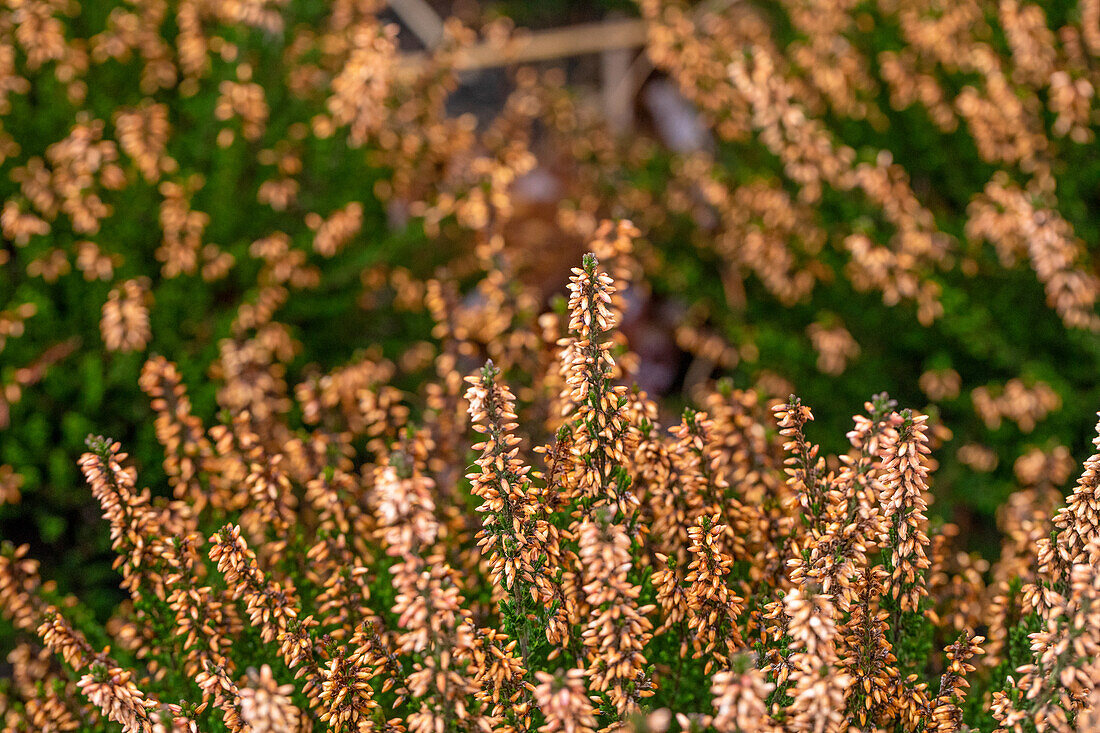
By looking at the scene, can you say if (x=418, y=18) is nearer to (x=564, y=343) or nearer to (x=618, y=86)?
(x=618, y=86)

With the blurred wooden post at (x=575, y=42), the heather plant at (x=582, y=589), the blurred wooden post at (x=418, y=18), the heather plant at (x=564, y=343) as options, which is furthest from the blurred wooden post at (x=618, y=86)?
the heather plant at (x=582, y=589)

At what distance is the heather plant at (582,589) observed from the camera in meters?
1.35

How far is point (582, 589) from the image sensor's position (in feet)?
5.49

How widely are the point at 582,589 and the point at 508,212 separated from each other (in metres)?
1.49

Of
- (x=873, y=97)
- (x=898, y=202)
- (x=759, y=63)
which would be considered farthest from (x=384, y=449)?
(x=873, y=97)

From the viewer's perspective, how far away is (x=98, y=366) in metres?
2.54

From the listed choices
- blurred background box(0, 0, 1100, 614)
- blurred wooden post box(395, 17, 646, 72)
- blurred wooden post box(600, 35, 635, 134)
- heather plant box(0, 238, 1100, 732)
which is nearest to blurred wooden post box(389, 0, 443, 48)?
blurred wooden post box(395, 17, 646, 72)

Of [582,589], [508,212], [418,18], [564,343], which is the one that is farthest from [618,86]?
[582,589]

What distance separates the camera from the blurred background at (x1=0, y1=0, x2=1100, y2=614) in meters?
2.65

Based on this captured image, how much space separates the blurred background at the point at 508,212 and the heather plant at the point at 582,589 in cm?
68

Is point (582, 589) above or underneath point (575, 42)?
above

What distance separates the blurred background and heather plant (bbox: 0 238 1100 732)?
68 cm

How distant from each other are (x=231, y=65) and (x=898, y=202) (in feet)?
7.33

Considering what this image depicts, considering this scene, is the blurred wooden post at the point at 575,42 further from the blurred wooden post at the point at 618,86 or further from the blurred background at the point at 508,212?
the blurred background at the point at 508,212
